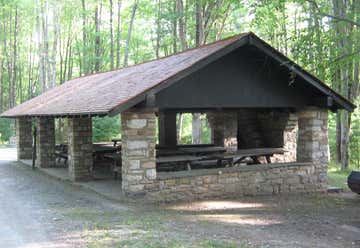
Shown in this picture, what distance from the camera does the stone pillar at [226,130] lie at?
48.0ft

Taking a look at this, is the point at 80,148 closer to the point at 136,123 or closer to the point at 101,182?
the point at 101,182

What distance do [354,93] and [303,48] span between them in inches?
305

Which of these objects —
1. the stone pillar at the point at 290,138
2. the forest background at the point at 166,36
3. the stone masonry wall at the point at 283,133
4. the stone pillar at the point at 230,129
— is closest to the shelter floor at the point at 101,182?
the stone pillar at the point at 230,129

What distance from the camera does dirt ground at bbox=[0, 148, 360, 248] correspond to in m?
6.29

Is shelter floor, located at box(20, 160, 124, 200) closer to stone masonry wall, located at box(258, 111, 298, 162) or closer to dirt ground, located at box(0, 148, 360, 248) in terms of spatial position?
dirt ground, located at box(0, 148, 360, 248)

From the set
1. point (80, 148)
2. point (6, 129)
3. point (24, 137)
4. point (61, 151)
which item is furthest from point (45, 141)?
point (6, 129)

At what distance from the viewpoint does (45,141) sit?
15.0m

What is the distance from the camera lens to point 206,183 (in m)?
9.58

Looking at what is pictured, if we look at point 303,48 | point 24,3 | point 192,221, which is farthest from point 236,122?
point 24,3

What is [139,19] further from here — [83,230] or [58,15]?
[83,230]

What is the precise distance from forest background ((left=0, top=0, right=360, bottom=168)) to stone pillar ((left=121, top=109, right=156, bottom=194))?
3443 millimetres

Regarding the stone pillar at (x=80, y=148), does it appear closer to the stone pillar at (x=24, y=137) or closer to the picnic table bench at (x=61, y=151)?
the picnic table bench at (x=61, y=151)

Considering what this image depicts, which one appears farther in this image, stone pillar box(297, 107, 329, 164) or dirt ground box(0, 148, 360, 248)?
stone pillar box(297, 107, 329, 164)

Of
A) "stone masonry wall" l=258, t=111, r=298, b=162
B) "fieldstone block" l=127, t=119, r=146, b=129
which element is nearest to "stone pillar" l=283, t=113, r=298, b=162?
"stone masonry wall" l=258, t=111, r=298, b=162
